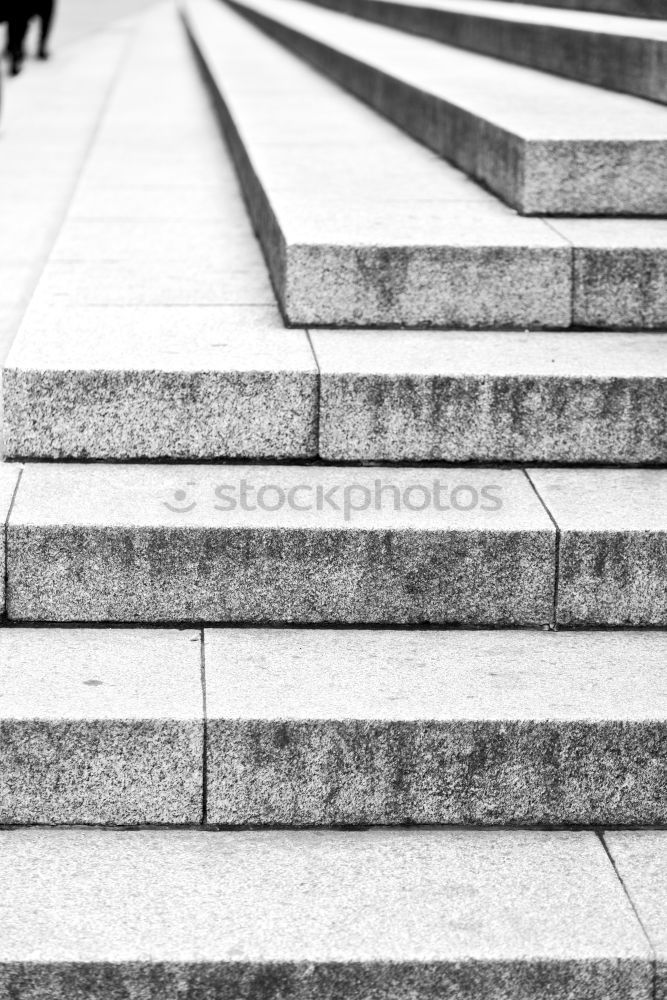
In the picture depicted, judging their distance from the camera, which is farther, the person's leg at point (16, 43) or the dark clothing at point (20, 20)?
the person's leg at point (16, 43)

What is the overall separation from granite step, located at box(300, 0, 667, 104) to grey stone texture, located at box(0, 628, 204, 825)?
137 inches

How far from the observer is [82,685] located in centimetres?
272

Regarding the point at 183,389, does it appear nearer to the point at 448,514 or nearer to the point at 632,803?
the point at 448,514

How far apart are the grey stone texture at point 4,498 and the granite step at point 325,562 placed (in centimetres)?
1

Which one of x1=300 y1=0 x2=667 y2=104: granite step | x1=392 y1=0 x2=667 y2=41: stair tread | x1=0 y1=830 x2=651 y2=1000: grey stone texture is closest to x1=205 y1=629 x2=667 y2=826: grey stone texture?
x1=0 y1=830 x2=651 y2=1000: grey stone texture

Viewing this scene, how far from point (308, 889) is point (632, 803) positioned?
75 cm

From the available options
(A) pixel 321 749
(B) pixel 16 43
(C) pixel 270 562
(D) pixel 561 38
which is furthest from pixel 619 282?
(B) pixel 16 43

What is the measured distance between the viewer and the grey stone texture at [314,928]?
2295 mm

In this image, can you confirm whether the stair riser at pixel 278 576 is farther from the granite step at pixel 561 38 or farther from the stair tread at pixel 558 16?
the stair tread at pixel 558 16

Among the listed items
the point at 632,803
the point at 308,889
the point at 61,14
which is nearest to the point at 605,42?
the point at 632,803

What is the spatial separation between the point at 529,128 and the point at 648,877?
2639 millimetres

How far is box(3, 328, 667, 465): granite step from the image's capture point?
10.7 ft

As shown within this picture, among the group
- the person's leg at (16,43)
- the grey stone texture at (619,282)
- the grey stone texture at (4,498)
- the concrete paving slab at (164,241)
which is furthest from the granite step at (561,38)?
the person's leg at (16,43)

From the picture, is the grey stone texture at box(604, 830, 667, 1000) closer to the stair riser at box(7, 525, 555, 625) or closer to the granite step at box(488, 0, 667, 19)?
the stair riser at box(7, 525, 555, 625)
